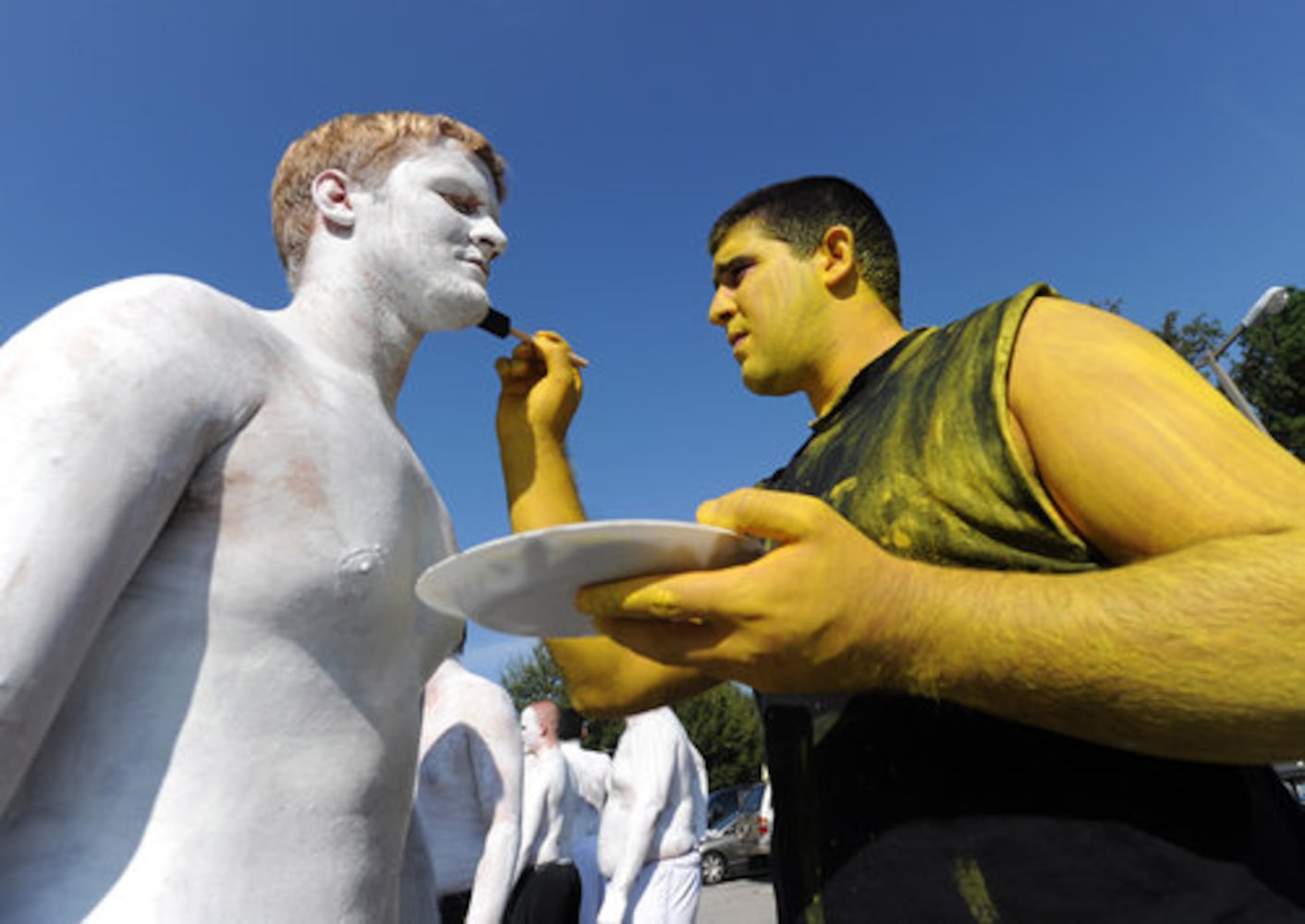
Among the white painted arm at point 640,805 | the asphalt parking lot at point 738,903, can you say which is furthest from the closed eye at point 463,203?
the asphalt parking lot at point 738,903

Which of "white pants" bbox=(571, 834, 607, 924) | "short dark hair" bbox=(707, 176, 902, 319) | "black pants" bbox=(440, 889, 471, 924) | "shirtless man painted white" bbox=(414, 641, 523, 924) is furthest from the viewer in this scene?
"white pants" bbox=(571, 834, 607, 924)

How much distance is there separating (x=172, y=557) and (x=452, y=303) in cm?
85

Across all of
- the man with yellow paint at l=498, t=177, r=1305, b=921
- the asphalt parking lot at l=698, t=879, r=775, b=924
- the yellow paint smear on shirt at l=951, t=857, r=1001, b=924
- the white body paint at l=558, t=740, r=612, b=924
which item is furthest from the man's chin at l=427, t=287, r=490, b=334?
the asphalt parking lot at l=698, t=879, r=775, b=924

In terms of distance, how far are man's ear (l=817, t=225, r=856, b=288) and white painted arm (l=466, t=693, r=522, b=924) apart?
9.61 feet

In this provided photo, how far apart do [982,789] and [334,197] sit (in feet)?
5.81

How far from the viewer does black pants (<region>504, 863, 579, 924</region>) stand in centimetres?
614

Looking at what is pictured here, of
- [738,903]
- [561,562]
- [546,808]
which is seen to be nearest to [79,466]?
[561,562]

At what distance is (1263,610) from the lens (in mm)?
998

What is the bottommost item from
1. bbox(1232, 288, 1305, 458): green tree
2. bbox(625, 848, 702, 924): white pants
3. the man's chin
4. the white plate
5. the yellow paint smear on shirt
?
the yellow paint smear on shirt

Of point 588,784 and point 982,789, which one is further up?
point 588,784

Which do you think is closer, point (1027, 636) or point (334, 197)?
point (1027, 636)

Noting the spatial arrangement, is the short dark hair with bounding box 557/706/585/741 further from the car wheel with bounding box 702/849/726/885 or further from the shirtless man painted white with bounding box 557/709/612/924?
the car wheel with bounding box 702/849/726/885

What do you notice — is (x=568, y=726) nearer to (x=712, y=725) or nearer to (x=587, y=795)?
(x=587, y=795)

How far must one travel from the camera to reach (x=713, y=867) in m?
18.3
